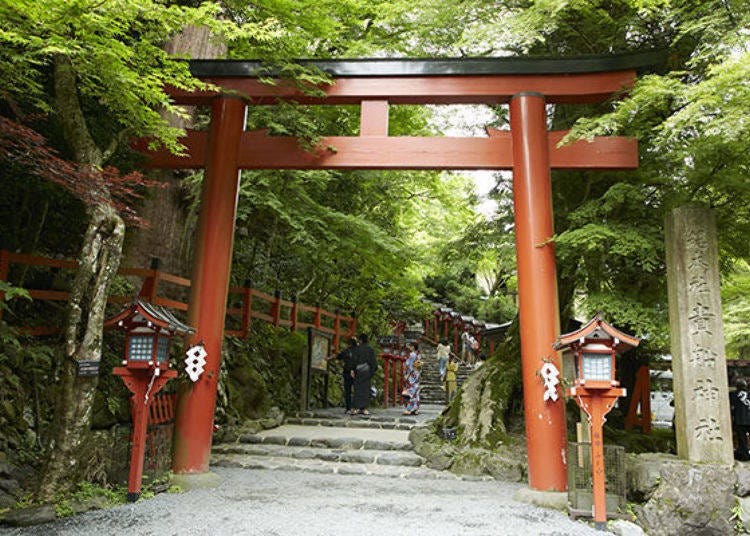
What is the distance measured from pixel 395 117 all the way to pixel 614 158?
221 inches

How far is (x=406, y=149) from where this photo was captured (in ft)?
24.0

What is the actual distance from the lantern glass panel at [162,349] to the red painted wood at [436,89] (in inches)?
147

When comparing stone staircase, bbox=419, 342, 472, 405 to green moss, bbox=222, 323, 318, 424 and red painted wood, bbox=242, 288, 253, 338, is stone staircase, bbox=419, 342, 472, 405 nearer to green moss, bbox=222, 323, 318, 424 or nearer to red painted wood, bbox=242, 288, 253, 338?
green moss, bbox=222, 323, 318, 424

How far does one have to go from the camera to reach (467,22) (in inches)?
363

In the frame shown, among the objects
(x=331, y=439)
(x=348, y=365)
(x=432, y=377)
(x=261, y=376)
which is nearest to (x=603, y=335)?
(x=331, y=439)

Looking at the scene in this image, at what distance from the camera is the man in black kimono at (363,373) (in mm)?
11297

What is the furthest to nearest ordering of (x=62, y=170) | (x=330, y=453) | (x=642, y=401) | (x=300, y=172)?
(x=300, y=172)
(x=642, y=401)
(x=330, y=453)
(x=62, y=170)

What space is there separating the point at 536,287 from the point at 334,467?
4.08 m

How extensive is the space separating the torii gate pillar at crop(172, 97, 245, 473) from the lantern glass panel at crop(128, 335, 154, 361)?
1108 mm

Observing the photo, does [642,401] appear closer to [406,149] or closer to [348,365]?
[348,365]

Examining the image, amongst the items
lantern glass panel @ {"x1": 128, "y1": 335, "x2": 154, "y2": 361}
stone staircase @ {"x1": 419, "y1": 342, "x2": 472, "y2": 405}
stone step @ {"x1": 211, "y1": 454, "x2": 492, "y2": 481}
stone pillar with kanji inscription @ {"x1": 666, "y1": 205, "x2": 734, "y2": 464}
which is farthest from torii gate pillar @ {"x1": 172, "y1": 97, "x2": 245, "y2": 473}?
stone staircase @ {"x1": 419, "y1": 342, "x2": 472, "y2": 405}

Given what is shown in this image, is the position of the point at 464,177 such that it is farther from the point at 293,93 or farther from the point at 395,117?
the point at 293,93

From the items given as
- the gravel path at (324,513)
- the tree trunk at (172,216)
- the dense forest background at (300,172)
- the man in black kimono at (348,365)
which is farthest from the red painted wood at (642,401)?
the tree trunk at (172,216)

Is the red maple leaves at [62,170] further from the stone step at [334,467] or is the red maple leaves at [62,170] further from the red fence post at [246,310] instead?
the red fence post at [246,310]
